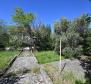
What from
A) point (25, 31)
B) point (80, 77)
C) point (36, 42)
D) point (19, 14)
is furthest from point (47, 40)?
point (80, 77)

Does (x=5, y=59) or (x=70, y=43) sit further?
(x=70, y=43)

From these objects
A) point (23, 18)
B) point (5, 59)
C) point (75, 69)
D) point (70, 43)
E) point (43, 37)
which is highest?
point (23, 18)

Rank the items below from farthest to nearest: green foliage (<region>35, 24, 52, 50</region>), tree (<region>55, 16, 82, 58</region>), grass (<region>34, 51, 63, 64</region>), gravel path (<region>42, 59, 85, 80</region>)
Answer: green foliage (<region>35, 24, 52, 50</region>), tree (<region>55, 16, 82, 58</region>), grass (<region>34, 51, 63, 64</region>), gravel path (<region>42, 59, 85, 80</region>)

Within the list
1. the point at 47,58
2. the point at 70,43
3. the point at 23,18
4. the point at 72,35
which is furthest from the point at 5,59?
the point at 23,18

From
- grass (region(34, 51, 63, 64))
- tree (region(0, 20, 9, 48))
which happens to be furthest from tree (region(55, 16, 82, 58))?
tree (region(0, 20, 9, 48))

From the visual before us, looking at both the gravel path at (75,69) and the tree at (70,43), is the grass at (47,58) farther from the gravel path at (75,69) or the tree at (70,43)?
the gravel path at (75,69)

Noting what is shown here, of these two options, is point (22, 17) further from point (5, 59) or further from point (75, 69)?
point (75, 69)

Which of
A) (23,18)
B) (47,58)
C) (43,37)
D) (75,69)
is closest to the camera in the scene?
(75,69)

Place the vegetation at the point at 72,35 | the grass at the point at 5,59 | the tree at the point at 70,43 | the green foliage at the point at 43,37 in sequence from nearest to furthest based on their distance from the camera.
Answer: the grass at the point at 5,59
the tree at the point at 70,43
the vegetation at the point at 72,35
the green foliage at the point at 43,37

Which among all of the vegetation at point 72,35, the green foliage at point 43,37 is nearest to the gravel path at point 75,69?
the vegetation at point 72,35

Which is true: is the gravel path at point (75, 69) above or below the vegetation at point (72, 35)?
below

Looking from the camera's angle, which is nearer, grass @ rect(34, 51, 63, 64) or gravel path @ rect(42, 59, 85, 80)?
gravel path @ rect(42, 59, 85, 80)

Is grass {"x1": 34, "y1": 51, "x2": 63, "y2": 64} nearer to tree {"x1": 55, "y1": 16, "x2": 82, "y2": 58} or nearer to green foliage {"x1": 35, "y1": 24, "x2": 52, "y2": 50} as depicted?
tree {"x1": 55, "y1": 16, "x2": 82, "y2": 58}

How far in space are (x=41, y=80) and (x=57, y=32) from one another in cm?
1030
